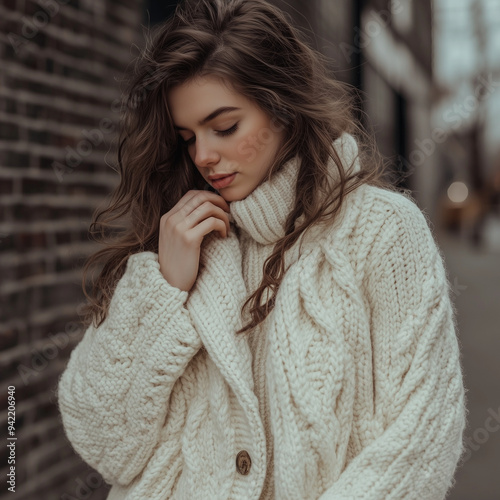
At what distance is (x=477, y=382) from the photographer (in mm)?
5758

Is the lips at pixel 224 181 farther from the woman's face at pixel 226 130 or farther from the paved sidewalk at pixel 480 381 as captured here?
the paved sidewalk at pixel 480 381

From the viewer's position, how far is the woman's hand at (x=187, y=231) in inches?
73.5

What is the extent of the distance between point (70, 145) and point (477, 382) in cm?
412

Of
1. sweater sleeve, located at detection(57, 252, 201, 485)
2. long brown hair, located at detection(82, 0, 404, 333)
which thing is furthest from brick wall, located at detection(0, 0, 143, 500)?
sweater sleeve, located at detection(57, 252, 201, 485)

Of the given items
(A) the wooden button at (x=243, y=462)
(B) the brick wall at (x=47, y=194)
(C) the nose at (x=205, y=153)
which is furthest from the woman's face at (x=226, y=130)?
(B) the brick wall at (x=47, y=194)

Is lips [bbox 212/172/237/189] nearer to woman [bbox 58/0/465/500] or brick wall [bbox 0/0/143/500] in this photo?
woman [bbox 58/0/465/500]

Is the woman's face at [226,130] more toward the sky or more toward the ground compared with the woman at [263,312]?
more toward the sky

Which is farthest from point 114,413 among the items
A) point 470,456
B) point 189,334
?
point 470,456

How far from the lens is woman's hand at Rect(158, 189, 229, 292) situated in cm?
187

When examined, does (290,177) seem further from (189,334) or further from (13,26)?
(13,26)

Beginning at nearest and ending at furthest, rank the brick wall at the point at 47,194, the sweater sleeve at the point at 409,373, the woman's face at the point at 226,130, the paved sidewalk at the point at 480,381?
the sweater sleeve at the point at 409,373, the woman's face at the point at 226,130, the brick wall at the point at 47,194, the paved sidewalk at the point at 480,381

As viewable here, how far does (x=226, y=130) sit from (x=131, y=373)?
713 millimetres

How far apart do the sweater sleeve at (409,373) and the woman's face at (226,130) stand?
391mm

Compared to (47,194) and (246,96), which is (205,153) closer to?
(246,96)
